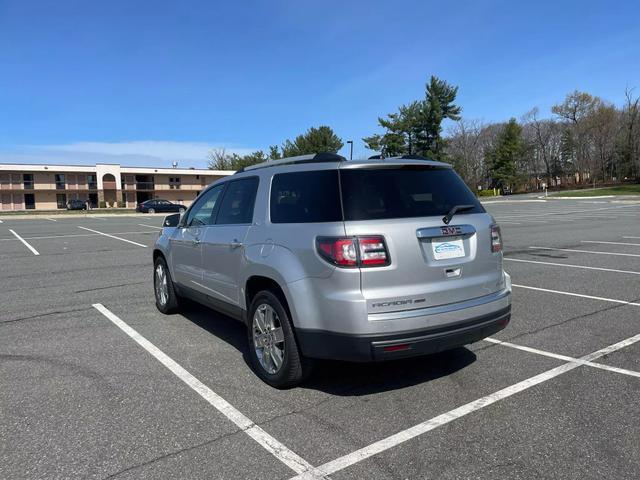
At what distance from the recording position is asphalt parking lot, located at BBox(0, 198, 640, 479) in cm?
283

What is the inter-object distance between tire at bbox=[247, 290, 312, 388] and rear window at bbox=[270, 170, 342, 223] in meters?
0.67

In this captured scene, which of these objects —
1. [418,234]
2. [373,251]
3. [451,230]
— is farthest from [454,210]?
[373,251]

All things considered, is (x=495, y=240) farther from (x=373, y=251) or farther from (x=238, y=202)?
(x=238, y=202)

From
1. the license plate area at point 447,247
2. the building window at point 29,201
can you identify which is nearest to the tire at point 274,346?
the license plate area at point 447,247

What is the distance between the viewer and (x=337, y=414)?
11.3ft

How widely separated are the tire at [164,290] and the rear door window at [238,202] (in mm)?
1629

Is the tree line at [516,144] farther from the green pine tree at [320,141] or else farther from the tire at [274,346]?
the tire at [274,346]

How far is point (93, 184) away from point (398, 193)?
257 feet

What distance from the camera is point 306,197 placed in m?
3.75

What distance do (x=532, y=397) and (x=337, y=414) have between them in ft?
4.91

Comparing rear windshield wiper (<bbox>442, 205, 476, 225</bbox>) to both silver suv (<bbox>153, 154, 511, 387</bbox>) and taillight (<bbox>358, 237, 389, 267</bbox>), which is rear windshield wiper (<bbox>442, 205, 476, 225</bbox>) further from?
taillight (<bbox>358, 237, 389, 267</bbox>)

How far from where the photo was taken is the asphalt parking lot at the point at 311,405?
2.83 meters

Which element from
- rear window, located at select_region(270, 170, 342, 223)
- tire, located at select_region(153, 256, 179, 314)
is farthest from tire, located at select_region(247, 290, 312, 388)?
tire, located at select_region(153, 256, 179, 314)

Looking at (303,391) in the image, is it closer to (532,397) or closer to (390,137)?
(532,397)
